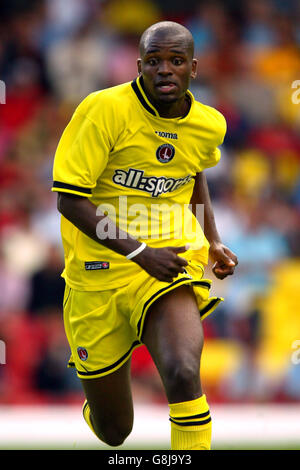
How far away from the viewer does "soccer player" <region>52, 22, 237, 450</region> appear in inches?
182

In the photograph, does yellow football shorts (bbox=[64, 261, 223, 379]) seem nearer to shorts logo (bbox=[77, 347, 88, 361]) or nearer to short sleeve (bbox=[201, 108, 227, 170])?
shorts logo (bbox=[77, 347, 88, 361])

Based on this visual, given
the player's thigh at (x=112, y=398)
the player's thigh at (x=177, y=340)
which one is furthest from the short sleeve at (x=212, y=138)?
the player's thigh at (x=112, y=398)

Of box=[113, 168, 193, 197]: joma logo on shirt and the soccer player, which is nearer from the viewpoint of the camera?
the soccer player

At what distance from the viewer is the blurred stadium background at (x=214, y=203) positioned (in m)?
8.70

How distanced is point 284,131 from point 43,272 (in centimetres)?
402

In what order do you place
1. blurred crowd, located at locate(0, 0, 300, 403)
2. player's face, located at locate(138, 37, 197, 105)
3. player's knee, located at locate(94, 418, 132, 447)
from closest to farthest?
player's face, located at locate(138, 37, 197, 105), player's knee, located at locate(94, 418, 132, 447), blurred crowd, located at locate(0, 0, 300, 403)

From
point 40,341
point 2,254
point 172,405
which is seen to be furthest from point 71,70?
point 172,405

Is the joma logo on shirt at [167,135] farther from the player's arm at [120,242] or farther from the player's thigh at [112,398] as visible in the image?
the player's thigh at [112,398]

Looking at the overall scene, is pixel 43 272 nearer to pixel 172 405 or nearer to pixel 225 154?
pixel 225 154

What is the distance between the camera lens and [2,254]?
9.90 metres

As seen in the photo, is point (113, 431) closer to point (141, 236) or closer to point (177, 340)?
point (177, 340)

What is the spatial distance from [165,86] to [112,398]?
177 cm

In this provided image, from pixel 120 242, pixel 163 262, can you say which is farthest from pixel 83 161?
pixel 163 262

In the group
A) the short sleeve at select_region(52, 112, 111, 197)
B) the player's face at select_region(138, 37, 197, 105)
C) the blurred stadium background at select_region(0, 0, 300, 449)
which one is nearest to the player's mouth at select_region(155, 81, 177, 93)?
the player's face at select_region(138, 37, 197, 105)
